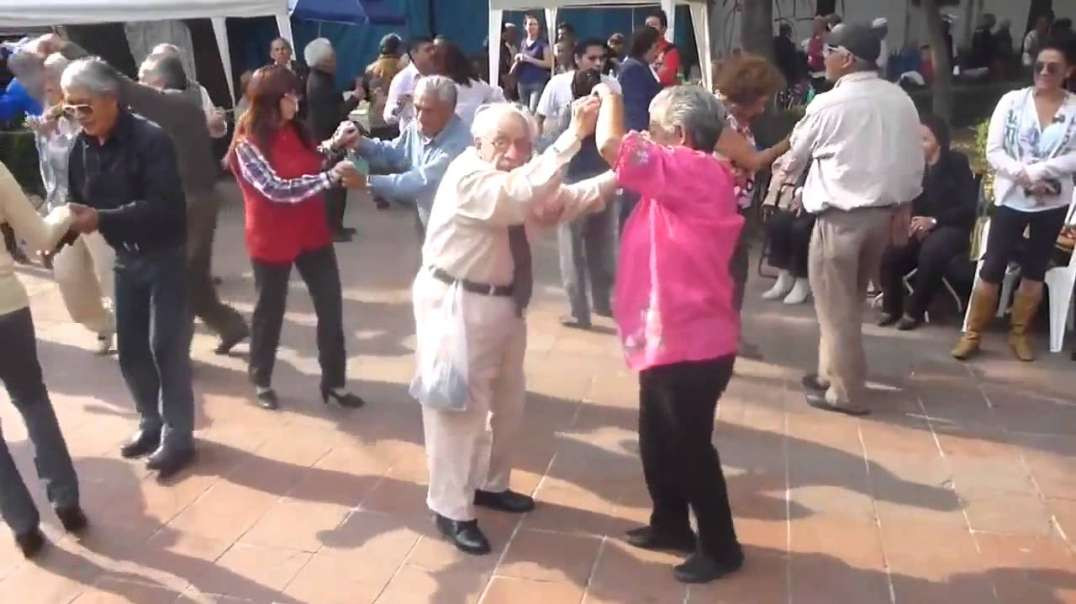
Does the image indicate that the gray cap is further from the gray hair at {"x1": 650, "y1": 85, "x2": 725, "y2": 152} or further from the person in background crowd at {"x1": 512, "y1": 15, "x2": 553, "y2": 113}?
the person in background crowd at {"x1": 512, "y1": 15, "x2": 553, "y2": 113}

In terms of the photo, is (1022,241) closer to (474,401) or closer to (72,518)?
(474,401)

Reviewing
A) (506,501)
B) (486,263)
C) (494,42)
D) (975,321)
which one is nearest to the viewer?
(486,263)

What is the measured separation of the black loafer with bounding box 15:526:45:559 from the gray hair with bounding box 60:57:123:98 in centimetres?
157

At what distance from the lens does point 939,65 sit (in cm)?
1338

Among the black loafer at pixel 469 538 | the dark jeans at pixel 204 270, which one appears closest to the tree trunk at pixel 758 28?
the dark jeans at pixel 204 270

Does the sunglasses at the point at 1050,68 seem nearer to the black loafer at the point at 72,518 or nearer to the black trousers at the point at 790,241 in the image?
the black trousers at the point at 790,241

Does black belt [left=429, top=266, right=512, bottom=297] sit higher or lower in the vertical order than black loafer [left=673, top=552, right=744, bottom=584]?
higher

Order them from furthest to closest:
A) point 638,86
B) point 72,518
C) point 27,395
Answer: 1. point 638,86
2. point 72,518
3. point 27,395

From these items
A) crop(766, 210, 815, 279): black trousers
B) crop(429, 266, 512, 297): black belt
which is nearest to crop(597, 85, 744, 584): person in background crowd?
crop(429, 266, 512, 297): black belt

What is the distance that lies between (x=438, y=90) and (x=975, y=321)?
11.3 ft

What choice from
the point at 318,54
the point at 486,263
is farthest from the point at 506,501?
the point at 318,54

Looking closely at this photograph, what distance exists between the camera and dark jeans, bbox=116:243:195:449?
168 inches

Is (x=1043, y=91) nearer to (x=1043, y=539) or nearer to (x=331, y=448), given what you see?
(x=1043, y=539)

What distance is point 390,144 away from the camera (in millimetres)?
4582
